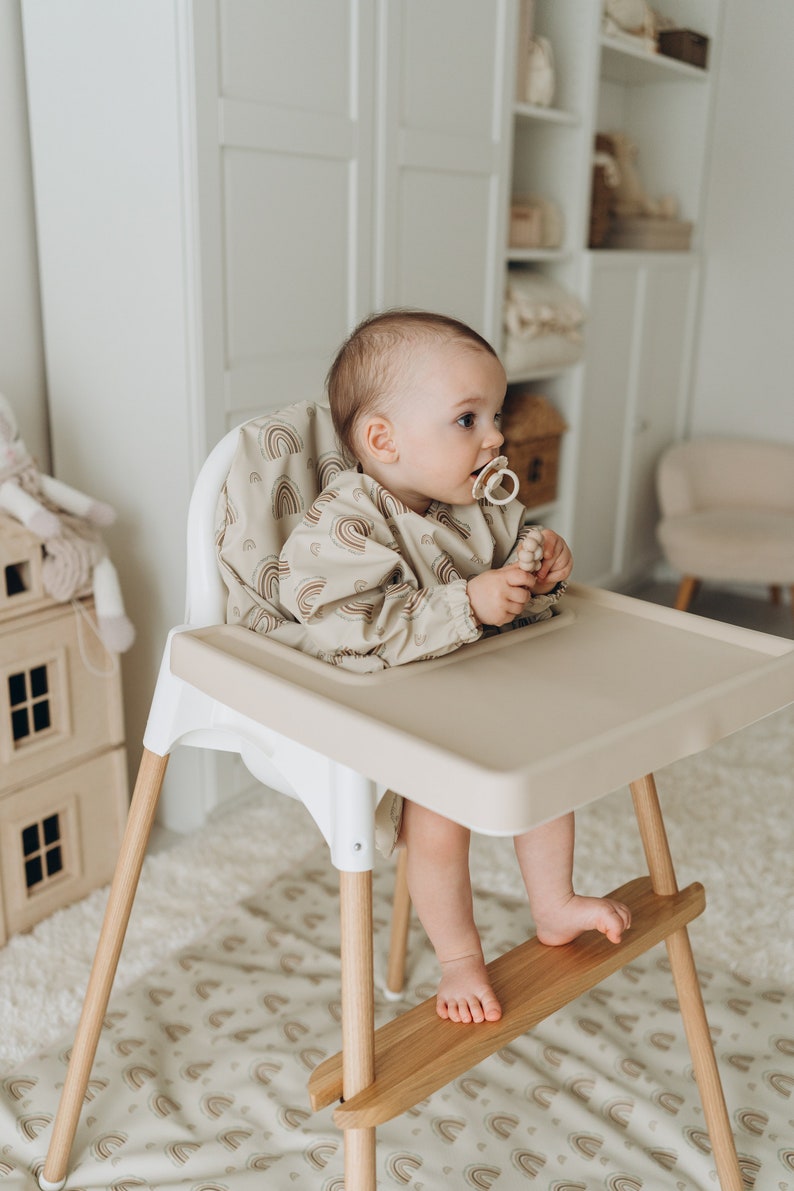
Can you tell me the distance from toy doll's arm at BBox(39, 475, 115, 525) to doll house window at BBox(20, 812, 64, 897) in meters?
0.46

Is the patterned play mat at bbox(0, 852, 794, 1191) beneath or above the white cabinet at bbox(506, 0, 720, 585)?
beneath

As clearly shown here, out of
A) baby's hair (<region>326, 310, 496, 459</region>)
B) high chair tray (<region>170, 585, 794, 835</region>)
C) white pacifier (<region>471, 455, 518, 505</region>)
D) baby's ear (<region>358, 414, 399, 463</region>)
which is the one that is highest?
baby's hair (<region>326, 310, 496, 459</region>)

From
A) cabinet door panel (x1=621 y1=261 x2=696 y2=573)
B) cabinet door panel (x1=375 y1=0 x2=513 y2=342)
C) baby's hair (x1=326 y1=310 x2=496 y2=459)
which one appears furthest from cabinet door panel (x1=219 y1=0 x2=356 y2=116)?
cabinet door panel (x1=621 y1=261 x2=696 y2=573)

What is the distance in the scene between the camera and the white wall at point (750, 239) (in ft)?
9.93

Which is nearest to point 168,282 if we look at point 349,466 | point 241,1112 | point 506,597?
point 349,466

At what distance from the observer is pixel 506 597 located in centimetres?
81

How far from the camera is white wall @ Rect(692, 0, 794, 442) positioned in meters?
3.03

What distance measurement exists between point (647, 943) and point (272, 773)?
0.38m

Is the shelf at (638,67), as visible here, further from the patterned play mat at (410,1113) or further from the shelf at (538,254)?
the patterned play mat at (410,1113)

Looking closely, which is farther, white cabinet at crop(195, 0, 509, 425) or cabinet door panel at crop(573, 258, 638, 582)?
cabinet door panel at crop(573, 258, 638, 582)

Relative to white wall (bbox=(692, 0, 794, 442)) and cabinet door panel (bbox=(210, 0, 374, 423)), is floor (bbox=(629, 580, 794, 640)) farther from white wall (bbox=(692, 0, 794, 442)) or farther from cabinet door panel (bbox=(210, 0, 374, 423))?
cabinet door panel (bbox=(210, 0, 374, 423))

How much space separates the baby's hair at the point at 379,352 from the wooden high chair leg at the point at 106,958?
387 mm

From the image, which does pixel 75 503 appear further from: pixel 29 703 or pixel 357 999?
pixel 357 999

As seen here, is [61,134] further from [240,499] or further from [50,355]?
[240,499]
